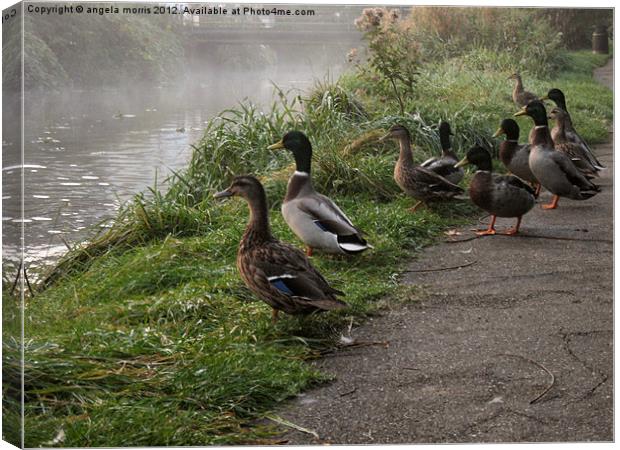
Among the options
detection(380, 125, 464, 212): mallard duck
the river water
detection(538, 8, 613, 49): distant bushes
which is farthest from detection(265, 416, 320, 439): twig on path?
detection(538, 8, 613, 49): distant bushes

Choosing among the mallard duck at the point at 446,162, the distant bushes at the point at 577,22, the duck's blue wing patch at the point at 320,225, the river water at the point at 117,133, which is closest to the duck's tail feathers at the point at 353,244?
the duck's blue wing patch at the point at 320,225

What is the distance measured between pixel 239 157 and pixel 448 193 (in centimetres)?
113

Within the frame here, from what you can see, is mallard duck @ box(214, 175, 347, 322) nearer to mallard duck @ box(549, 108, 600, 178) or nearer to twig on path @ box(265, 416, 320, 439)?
twig on path @ box(265, 416, 320, 439)

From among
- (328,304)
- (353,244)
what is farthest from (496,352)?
(353,244)

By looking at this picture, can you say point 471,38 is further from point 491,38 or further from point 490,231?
point 490,231

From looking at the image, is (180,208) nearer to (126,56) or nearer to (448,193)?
(126,56)

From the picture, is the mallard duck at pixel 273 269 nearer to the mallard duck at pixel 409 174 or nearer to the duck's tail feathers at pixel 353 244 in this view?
the duck's tail feathers at pixel 353 244

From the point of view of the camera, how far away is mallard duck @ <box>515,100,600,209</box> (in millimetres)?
5152

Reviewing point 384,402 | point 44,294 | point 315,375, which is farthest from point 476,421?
point 44,294

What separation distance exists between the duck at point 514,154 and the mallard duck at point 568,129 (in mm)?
207

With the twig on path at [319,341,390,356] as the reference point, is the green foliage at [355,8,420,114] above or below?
above

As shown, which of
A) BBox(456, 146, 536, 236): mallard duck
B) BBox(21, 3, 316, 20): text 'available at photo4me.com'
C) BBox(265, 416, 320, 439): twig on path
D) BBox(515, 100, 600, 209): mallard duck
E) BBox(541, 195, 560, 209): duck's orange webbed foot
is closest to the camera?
BBox(265, 416, 320, 439): twig on path

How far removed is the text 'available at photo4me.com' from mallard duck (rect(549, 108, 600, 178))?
137 centimetres

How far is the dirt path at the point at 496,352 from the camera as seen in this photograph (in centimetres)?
434
